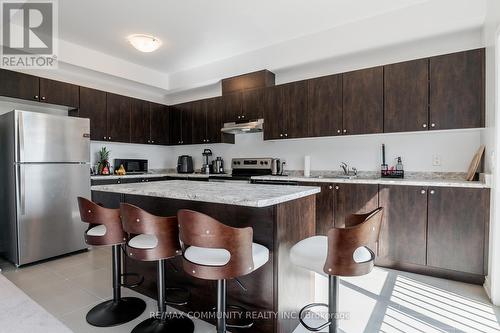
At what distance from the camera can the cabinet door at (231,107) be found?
14.1ft

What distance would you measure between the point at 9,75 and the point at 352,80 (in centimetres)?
429

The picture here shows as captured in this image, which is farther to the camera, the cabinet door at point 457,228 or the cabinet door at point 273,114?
the cabinet door at point 273,114

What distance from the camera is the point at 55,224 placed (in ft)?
10.6

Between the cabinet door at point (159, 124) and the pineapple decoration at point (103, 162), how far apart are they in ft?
2.83

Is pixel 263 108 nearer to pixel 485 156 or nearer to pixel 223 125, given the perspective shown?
pixel 223 125

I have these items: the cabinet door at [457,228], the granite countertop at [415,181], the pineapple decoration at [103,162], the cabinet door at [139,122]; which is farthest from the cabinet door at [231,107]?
the cabinet door at [457,228]

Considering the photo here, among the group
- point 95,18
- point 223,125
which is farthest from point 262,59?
point 95,18

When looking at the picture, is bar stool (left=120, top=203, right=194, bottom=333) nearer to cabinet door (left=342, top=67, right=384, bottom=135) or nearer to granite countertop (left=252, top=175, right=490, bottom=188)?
granite countertop (left=252, top=175, right=490, bottom=188)

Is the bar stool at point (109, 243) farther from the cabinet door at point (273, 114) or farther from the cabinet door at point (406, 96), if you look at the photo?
the cabinet door at point (406, 96)

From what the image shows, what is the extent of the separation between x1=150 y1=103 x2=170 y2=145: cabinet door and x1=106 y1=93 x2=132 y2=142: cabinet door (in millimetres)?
487

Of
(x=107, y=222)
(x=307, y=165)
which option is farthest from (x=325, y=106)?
(x=107, y=222)

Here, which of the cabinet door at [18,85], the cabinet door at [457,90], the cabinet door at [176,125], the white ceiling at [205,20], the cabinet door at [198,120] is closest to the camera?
the cabinet door at [457,90]

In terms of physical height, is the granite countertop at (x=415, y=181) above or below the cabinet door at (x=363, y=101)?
below

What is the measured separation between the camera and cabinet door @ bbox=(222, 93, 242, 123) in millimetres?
4301
